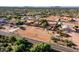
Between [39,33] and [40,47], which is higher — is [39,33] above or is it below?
above

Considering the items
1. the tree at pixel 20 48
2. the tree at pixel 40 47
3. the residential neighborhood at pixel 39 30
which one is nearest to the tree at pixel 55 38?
the residential neighborhood at pixel 39 30

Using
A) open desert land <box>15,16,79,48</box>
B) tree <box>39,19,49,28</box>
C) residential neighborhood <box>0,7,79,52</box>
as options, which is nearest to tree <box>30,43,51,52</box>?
residential neighborhood <box>0,7,79,52</box>

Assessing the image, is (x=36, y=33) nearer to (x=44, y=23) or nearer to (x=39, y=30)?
(x=39, y=30)

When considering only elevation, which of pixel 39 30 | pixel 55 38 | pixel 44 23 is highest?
pixel 44 23

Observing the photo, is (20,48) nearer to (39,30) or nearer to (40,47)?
(40,47)

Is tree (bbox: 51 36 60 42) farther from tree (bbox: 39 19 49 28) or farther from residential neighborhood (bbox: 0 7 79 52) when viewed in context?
tree (bbox: 39 19 49 28)

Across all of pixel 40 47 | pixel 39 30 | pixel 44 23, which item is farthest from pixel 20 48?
pixel 44 23

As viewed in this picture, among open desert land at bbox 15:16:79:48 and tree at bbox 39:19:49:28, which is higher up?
tree at bbox 39:19:49:28
